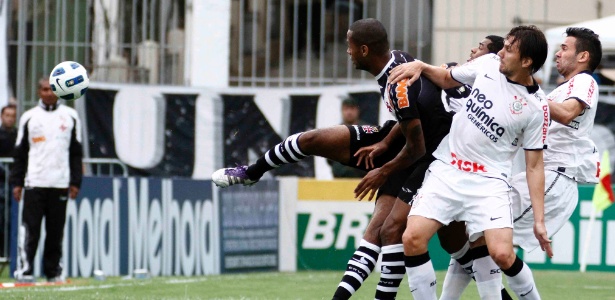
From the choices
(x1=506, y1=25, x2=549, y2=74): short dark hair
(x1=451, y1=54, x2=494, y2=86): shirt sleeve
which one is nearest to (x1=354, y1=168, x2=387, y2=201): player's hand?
(x1=451, y1=54, x2=494, y2=86): shirt sleeve

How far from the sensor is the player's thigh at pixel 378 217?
815 centimetres

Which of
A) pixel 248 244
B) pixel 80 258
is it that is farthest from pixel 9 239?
pixel 248 244

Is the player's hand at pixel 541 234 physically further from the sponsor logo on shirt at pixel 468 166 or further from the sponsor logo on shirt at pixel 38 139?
the sponsor logo on shirt at pixel 38 139

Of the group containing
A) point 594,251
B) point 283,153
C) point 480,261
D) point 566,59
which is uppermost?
point 566,59

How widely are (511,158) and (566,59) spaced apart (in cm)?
106

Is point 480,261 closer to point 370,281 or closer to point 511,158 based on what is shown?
point 511,158

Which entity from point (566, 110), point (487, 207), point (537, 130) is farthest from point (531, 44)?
point (487, 207)

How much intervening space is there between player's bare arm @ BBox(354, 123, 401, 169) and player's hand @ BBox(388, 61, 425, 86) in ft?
2.01

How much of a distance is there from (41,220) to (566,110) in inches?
259

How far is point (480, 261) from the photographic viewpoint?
7.91 meters

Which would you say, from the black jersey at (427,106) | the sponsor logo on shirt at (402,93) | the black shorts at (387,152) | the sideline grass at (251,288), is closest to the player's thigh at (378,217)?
the black shorts at (387,152)

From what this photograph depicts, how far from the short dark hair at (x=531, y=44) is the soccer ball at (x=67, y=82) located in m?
4.08

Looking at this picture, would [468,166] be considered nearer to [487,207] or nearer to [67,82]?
[487,207]

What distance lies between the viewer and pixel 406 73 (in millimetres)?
7574
